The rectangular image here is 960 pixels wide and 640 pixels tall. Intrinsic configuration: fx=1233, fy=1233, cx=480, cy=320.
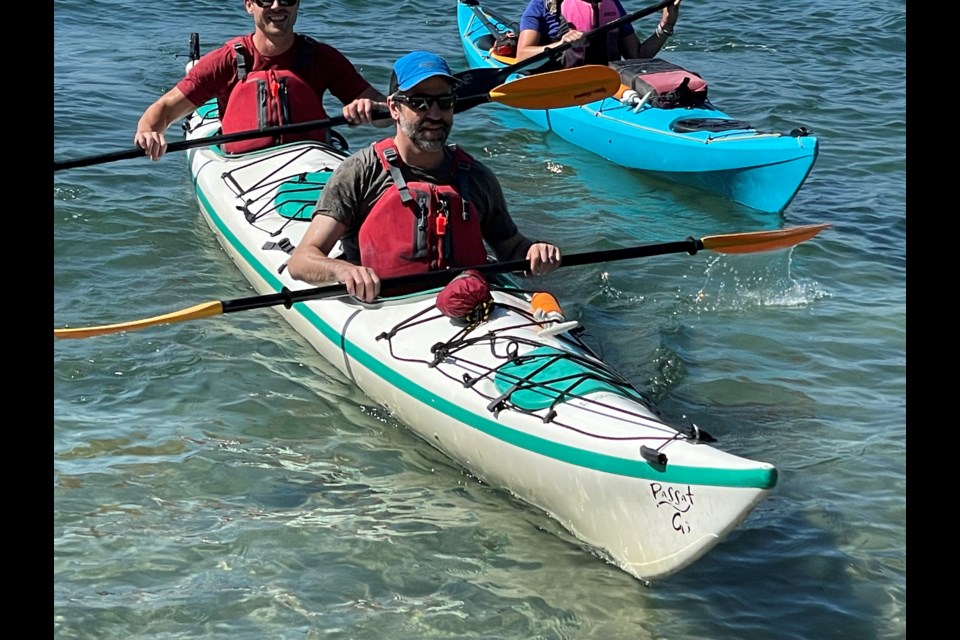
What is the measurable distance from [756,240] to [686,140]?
2.84 meters

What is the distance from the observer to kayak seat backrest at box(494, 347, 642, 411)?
4.53 meters

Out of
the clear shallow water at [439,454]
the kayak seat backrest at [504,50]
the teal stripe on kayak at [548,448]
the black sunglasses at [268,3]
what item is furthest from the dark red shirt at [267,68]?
the kayak seat backrest at [504,50]

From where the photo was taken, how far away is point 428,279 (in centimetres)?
497

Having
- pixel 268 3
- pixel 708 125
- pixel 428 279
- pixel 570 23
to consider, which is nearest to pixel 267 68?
pixel 268 3

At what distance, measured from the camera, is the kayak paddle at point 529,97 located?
6176 millimetres

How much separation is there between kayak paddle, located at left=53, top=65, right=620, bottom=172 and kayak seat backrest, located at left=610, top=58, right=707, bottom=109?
6.36ft

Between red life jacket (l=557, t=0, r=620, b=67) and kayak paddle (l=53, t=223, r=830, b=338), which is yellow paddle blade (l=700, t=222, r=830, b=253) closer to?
kayak paddle (l=53, t=223, r=830, b=338)

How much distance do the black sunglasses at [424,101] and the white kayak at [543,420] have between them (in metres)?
0.80

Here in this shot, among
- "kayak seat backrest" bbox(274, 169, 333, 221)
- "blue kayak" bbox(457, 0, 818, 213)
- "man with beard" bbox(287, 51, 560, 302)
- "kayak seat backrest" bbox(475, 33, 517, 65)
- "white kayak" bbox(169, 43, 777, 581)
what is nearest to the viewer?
"white kayak" bbox(169, 43, 777, 581)

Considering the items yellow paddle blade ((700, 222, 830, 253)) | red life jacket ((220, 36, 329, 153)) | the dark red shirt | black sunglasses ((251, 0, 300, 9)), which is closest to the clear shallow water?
yellow paddle blade ((700, 222, 830, 253))

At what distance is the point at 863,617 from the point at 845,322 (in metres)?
2.61

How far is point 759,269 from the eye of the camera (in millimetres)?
7184

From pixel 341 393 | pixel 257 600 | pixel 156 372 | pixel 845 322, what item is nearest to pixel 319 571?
pixel 257 600

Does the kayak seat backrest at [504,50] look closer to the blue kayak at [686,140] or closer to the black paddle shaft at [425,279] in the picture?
the blue kayak at [686,140]
